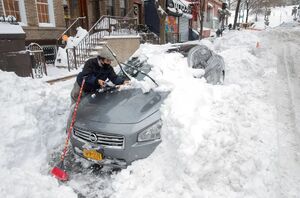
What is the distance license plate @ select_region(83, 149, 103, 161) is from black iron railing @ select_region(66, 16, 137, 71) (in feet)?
26.0

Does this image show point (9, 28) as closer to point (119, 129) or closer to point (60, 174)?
point (60, 174)

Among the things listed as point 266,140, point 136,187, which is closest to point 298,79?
point 266,140

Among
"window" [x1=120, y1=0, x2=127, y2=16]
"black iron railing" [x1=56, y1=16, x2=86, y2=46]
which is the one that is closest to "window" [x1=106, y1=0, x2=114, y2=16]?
"window" [x1=120, y1=0, x2=127, y2=16]

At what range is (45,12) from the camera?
13781 millimetres

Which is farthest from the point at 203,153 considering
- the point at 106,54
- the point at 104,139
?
the point at 106,54

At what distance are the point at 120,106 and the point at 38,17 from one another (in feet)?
38.4

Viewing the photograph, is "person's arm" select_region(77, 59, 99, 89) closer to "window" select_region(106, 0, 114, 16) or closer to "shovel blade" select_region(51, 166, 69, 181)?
"shovel blade" select_region(51, 166, 69, 181)

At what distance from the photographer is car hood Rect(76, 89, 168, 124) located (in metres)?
3.67

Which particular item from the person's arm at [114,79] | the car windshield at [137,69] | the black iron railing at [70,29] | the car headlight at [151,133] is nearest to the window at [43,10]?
the black iron railing at [70,29]

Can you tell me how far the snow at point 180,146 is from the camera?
127 inches

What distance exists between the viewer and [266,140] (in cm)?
431

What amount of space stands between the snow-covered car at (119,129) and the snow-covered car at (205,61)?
2.07 metres

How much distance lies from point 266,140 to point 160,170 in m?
2.04

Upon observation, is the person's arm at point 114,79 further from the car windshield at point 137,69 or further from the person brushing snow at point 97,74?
the car windshield at point 137,69
